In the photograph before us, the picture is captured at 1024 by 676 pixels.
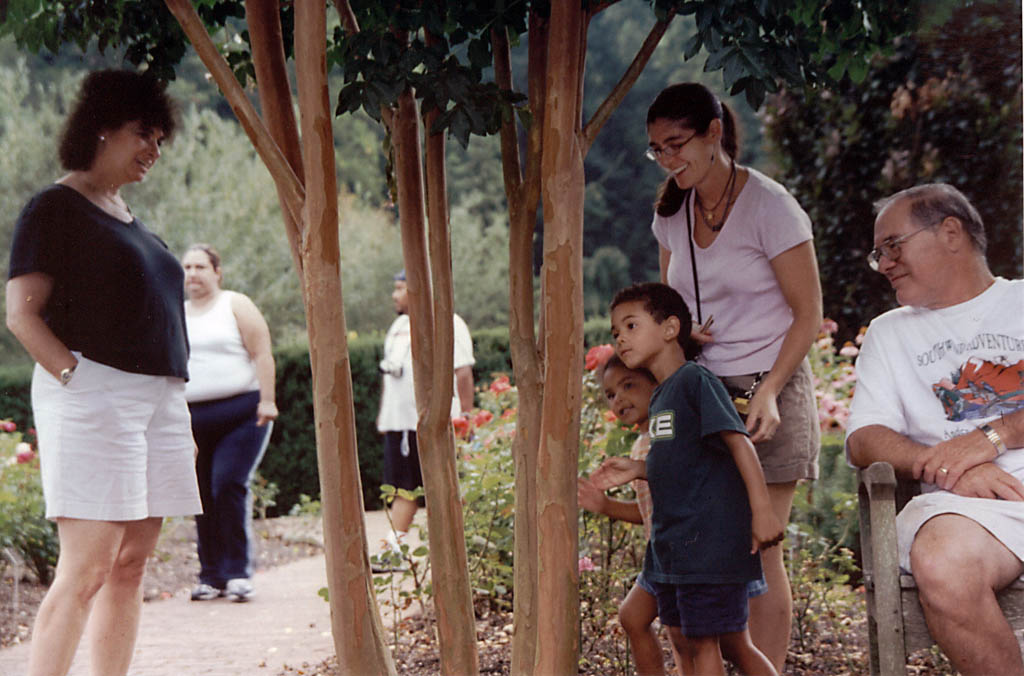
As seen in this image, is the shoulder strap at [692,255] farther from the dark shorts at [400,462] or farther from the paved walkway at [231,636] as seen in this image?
the dark shorts at [400,462]

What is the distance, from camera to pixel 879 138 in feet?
16.2

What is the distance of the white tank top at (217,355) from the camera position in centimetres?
380

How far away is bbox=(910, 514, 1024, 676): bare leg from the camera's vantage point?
1.93m

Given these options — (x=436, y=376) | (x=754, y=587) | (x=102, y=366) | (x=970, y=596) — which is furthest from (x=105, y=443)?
(x=970, y=596)

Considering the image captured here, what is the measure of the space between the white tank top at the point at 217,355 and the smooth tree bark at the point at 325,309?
170 centimetres

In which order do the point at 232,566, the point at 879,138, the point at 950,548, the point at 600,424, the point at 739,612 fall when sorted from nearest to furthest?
the point at 950,548, the point at 739,612, the point at 600,424, the point at 232,566, the point at 879,138

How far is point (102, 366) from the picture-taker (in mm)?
2281

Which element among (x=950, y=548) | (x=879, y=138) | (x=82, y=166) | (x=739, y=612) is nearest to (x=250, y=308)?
(x=82, y=166)

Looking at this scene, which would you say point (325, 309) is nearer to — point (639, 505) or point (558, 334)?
point (558, 334)

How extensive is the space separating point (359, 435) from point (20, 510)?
10.9ft

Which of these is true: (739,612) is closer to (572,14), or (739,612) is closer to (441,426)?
(441,426)

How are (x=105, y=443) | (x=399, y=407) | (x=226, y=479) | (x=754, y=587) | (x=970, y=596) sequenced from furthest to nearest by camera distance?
(x=399, y=407) → (x=226, y=479) → (x=105, y=443) → (x=754, y=587) → (x=970, y=596)

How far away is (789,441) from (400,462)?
3083 mm

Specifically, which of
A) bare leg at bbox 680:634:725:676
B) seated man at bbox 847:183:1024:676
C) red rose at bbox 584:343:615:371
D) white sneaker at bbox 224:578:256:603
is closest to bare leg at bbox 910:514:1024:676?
seated man at bbox 847:183:1024:676
